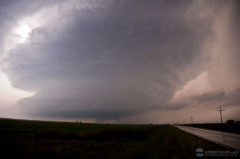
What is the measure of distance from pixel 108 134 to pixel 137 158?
85.0 feet

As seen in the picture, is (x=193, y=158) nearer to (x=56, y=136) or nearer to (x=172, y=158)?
(x=172, y=158)

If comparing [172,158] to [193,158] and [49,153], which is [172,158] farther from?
[49,153]

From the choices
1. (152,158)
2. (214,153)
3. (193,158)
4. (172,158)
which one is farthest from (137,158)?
(214,153)

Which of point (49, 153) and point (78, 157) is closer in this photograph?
point (49, 153)

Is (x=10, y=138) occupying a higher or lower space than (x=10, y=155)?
higher

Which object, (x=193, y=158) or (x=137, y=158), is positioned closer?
(x=193, y=158)

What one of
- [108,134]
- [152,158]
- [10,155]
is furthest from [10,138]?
[108,134]

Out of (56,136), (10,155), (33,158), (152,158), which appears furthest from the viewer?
(56,136)

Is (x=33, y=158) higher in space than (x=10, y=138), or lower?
lower

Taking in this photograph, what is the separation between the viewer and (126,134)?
41625mm

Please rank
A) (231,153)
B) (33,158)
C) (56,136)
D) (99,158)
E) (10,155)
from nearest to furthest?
(231,153) < (10,155) < (33,158) < (99,158) < (56,136)

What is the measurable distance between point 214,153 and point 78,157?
44.1 ft

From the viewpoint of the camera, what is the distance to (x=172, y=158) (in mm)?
14133

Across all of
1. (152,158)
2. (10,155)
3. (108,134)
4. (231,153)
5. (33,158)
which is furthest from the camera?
(108,134)
